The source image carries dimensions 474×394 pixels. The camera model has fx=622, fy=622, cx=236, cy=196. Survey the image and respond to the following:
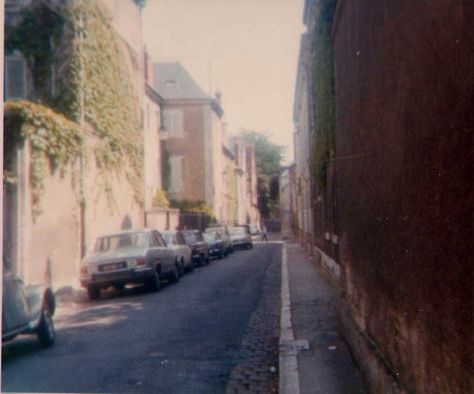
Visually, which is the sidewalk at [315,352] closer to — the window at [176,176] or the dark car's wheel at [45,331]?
the dark car's wheel at [45,331]

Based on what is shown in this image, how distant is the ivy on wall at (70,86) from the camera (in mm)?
16938

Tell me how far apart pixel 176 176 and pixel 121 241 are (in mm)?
25257

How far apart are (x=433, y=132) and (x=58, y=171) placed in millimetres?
16287

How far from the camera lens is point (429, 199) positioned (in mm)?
3428

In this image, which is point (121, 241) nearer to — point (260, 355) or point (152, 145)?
point (260, 355)

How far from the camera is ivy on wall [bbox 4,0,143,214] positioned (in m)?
16.9

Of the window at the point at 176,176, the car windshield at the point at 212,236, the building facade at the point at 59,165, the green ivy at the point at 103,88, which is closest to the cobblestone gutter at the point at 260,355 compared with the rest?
the building facade at the point at 59,165

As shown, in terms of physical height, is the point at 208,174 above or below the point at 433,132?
above

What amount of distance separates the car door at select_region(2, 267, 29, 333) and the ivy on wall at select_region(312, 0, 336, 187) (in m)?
6.72

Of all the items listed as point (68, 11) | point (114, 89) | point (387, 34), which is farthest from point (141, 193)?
point (387, 34)

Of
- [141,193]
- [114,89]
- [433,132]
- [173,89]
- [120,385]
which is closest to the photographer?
[433,132]

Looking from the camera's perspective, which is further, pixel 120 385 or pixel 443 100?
pixel 120 385

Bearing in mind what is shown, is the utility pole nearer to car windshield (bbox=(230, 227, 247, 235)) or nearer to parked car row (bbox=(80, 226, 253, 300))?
parked car row (bbox=(80, 226, 253, 300))

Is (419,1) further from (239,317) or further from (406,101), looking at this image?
(239,317)
